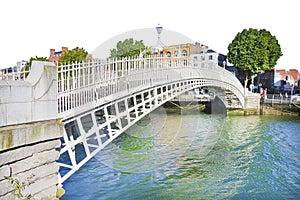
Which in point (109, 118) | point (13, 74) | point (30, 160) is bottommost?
point (30, 160)

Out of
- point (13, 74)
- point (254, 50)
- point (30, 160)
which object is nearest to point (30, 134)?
point (30, 160)

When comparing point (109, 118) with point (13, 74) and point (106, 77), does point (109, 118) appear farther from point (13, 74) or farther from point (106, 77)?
point (13, 74)

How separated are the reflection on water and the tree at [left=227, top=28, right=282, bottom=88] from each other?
54.4 ft

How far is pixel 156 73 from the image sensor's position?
1154cm

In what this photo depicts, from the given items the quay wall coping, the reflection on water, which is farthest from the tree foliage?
the quay wall coping

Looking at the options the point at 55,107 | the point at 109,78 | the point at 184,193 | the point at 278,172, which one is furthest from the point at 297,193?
the point at 55,107

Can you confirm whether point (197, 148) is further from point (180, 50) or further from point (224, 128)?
point (180, 50)

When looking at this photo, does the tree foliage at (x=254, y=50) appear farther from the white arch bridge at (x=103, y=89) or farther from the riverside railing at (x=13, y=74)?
the riverside railing at (x=13, y=74)

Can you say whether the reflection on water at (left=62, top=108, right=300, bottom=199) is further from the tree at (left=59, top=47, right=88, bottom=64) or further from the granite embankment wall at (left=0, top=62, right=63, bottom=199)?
the tree at (left=59, top=47, right=88, bottom=64)

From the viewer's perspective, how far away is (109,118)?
1068cm

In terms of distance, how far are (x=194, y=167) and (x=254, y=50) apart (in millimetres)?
26675

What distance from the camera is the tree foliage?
34156mm

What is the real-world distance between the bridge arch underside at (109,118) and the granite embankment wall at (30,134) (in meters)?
1.13

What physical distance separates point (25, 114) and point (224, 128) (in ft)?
58.4
